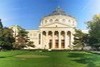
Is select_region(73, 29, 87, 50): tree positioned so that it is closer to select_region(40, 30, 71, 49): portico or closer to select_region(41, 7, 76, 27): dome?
select_region(40, 30, 71, 49): portico

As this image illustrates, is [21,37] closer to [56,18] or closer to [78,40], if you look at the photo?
[56,18]

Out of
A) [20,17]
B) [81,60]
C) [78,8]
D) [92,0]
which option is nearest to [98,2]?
[92,0]

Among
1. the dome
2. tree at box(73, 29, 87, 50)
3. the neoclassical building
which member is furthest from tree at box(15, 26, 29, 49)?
tree at box(73, 29, 87, 50)

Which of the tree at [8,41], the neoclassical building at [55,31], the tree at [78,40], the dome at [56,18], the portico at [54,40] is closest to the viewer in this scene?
the dome at [56,18]

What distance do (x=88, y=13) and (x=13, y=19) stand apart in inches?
21.7

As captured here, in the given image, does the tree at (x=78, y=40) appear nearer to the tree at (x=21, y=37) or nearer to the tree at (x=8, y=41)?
the tree at (x=21, y=37)

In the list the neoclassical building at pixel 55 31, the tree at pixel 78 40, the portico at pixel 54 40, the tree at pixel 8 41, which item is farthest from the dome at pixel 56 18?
the tree at pixel 8 41

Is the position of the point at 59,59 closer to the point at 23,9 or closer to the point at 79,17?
the point at 79,17

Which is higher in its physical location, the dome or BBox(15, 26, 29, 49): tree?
the dome

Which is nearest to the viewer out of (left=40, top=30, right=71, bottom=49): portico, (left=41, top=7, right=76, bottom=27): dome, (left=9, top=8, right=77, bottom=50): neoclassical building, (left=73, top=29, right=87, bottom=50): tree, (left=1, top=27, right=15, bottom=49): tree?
(left=41, top=7, right=76, bottom=27): dome

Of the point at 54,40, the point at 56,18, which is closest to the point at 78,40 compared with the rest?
the point at 54,40

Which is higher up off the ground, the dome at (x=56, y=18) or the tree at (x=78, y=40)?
the dome at (x=56, y=18)

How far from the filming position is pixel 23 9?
154 cm

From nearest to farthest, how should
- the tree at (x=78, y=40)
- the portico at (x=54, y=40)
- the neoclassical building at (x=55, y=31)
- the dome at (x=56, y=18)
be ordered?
the dome at (x=56, y=18), the neoclassical building at (x=55, y=31), the portico at (x=54, y=40), the tree at (x=78, y=40)
